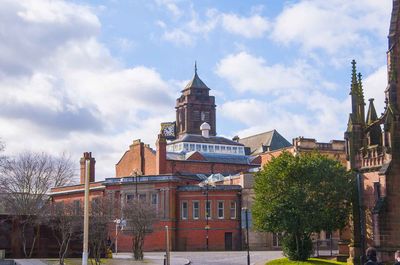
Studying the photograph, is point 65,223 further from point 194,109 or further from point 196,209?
point 194,109

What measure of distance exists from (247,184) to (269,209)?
33.5 meters

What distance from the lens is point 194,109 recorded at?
387 feet

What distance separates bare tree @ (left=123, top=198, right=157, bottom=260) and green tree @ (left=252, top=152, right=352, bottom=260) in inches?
445

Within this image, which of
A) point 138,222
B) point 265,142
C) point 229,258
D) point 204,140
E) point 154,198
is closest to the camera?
point 138,222

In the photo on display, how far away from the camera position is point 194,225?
246 feet

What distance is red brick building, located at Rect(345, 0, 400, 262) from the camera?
37094 millimetres

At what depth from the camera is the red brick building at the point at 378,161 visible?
1460 inches

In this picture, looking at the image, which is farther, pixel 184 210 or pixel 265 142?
pixel 265 142

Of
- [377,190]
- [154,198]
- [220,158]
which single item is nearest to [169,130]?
[220,158]

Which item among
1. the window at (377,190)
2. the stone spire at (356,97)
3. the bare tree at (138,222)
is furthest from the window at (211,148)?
the window at (377,190)

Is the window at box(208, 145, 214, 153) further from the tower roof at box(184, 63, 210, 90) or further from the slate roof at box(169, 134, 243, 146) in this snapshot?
the tower roof at box(184, 63, 210, 90)

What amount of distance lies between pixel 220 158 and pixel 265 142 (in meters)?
15.2

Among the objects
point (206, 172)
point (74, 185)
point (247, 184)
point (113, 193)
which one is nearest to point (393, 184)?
point (247, 184)

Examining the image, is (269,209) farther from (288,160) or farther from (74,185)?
(74,185)
